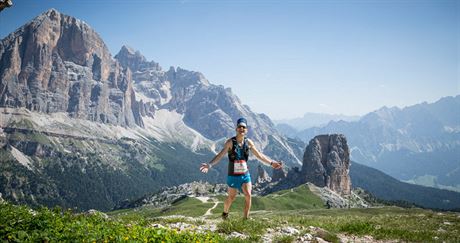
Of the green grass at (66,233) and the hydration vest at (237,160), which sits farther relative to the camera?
the hydration vest at (237,160)

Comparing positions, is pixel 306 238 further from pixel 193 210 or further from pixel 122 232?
pixel 193 210

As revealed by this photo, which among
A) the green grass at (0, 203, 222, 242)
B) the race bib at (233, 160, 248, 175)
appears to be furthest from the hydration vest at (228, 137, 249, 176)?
the green grass at (0, 203, 222, 242)

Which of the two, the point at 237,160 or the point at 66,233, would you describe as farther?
the point at 237,160

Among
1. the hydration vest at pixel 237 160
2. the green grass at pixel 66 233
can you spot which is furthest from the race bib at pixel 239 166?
the green grass at pixel 66 233

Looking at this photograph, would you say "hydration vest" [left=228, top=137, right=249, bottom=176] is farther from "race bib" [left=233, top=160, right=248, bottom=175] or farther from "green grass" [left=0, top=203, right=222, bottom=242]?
"green grass" [left=0, top=203, right=222, bottom=242]

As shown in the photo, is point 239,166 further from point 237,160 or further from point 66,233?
point 66,233

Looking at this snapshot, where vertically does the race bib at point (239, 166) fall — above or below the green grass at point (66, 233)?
above

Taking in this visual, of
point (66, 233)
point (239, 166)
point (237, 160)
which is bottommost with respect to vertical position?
point (66, 233)

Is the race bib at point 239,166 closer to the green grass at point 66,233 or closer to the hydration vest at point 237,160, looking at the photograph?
the hydration vest at point 237,160

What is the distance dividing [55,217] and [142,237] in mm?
4324

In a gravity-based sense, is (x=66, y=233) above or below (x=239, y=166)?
below

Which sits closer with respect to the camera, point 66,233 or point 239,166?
point 66,233

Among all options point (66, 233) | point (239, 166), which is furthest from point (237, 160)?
point (66, 233)

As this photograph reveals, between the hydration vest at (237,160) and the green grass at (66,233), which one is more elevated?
the hydration vest at (237,160)
